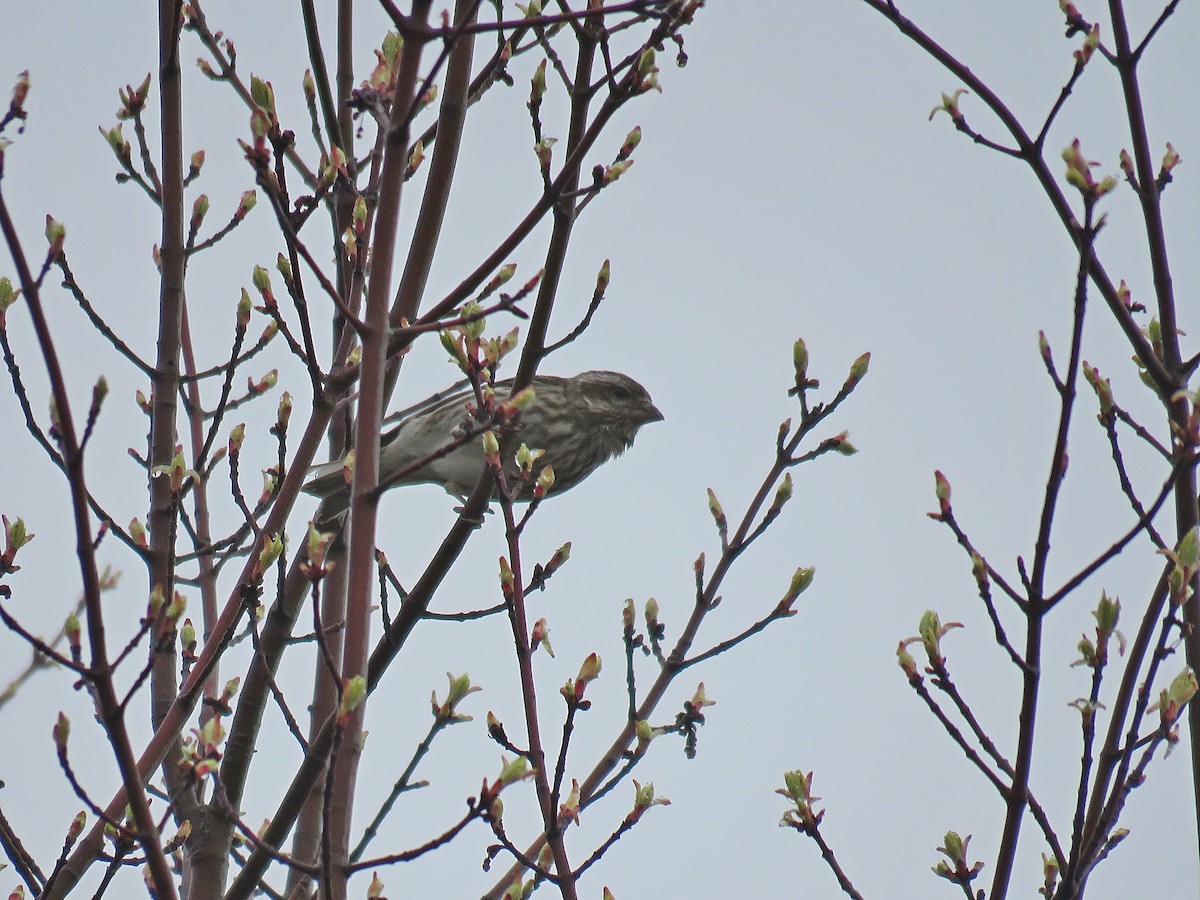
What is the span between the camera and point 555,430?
8.56 metres

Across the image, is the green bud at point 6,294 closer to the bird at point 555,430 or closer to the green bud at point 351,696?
the green bud at point 351,696

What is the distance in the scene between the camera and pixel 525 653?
364cm

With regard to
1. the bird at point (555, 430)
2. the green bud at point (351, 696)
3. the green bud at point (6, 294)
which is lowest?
the green bud at point (351, 696)

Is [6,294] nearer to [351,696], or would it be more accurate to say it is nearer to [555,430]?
[351,696]

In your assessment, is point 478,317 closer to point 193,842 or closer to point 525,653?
point 525,653

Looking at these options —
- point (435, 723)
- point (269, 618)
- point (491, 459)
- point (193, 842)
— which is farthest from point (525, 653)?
point (193, 842)

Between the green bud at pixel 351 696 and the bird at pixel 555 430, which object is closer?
the green bud at pixel 351 696

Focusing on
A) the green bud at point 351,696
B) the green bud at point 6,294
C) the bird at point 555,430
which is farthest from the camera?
the bird at point 555,430

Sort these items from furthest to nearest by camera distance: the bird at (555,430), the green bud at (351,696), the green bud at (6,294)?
the bird at (555,430) < the green bud at (6,294) < the green bud at (351,696)

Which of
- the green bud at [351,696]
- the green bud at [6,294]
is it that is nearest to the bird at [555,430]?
the green bud at [6,294]

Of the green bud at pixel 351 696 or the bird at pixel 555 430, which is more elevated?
the bird at pixel 555 430

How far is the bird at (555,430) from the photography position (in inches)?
312

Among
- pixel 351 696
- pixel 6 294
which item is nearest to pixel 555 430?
pixel 6 294

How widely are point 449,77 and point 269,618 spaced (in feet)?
6.14
